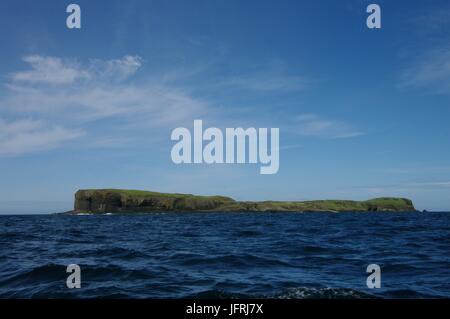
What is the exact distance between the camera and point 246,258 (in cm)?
2144

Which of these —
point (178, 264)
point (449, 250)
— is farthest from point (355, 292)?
point (449, 250)

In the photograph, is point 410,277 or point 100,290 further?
point 410,277

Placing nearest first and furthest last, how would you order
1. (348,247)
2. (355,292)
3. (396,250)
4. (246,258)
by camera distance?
1. (355,292)
2. (246,258)
3. (396,250)
4. (348,247)

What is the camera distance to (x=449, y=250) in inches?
1008

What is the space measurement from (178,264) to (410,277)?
34.5ft
